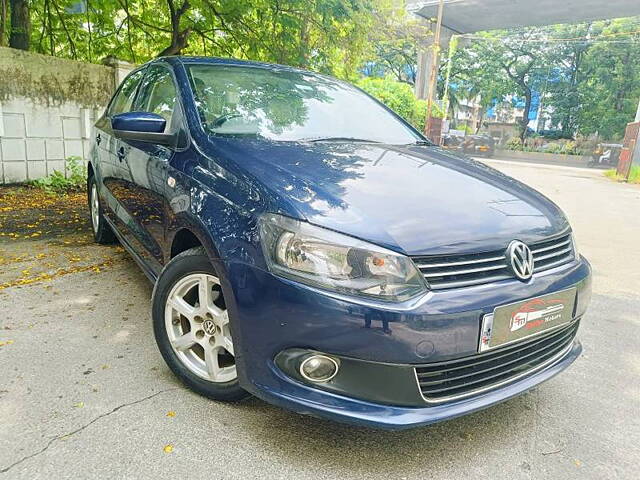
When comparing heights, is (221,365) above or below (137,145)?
below

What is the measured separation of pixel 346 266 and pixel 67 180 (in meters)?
6.47

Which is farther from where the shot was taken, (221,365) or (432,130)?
(432,130)

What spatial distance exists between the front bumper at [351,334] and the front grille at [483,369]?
0.04 metres

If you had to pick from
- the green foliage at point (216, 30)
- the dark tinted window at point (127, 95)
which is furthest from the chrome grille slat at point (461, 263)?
the green foliage at point (216, 30)

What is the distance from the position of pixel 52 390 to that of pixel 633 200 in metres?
11.9

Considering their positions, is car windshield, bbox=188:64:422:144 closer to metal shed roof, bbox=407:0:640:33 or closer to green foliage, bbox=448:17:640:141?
metal shed roof, bbox=407:0:640:33

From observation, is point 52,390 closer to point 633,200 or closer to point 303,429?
point 303,429

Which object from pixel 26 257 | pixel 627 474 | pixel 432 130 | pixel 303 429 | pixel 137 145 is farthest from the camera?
pixel 432 130

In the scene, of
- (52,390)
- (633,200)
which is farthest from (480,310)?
(633,200)

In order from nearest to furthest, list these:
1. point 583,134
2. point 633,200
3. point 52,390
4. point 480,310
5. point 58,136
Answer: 1. point 480,310
2. point 52,390
3. point 58,136
4. point 633,200
5. point 583,134

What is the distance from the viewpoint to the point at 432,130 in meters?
21.6

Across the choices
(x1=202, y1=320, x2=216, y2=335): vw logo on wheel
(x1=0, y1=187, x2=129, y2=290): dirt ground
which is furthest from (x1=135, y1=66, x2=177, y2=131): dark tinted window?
(x1=0, y1=187, x2=129, y2=290): dirt ground

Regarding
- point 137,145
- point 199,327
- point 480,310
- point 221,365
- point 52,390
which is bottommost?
point 52,390

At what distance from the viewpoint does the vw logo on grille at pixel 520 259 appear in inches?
74.5
